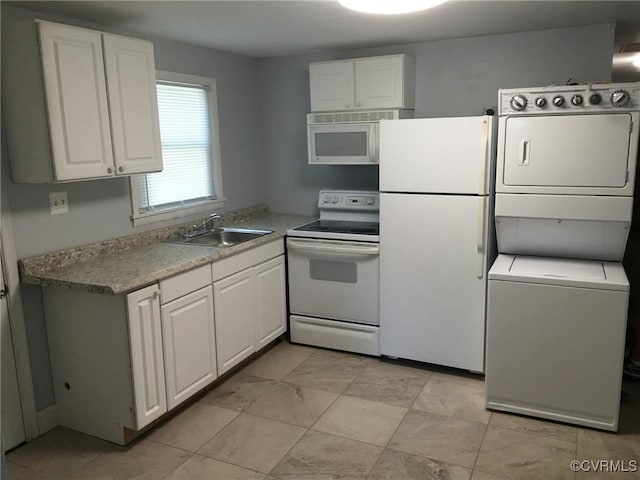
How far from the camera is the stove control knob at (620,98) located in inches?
105

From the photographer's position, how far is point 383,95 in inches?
147

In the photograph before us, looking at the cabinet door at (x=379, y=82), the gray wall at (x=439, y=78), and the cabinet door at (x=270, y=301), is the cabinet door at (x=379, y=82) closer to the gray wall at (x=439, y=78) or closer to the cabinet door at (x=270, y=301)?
the gray wall at (x=439, y=78)

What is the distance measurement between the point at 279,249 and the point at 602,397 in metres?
2.16

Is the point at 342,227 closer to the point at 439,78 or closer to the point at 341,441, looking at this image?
the point at 439,78

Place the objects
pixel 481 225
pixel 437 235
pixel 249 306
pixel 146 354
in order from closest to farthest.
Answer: pixel 146 354
pixel 481 225
pixel 437 235
pixel 249 306

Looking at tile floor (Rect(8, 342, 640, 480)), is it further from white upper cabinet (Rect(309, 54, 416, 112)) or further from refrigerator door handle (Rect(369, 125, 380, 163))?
white upper cabinet (Rect(309, 54, 416, 112))

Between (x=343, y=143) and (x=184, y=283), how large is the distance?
5.40 feet

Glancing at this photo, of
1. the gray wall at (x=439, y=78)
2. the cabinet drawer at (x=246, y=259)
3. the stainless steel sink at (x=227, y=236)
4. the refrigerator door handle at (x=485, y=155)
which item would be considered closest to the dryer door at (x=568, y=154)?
the refrigerator door handle at (x=485, y=155)

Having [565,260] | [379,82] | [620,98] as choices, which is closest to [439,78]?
[379,82]

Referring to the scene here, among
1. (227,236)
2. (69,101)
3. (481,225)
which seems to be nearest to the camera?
(69,101)

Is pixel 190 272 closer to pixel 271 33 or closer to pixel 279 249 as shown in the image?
pixel 279 249

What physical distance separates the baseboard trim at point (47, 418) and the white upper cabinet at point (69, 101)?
1232 mm

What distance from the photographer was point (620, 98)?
8.77 ft

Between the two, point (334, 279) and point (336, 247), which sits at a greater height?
point (336, 247)
